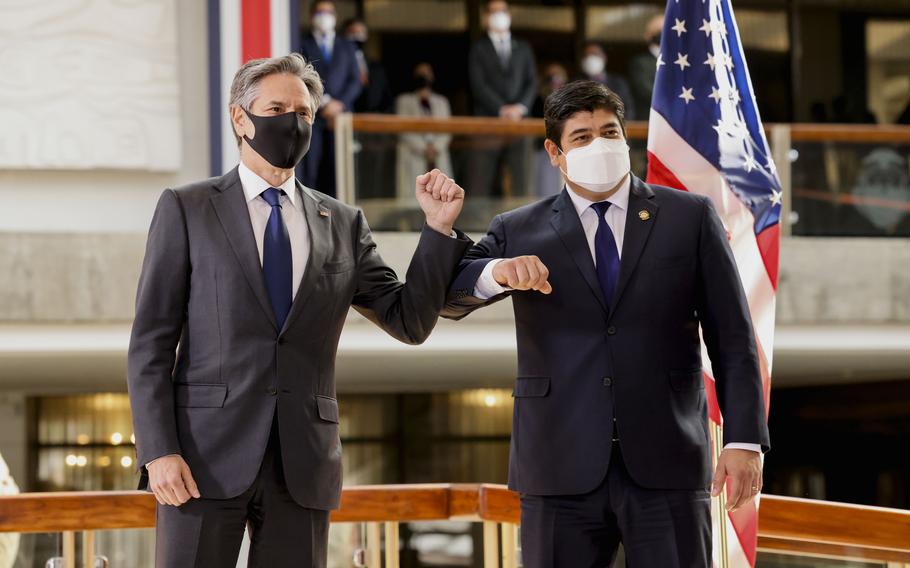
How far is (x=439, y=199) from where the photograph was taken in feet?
8.39

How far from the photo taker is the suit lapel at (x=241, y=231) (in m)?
2.37

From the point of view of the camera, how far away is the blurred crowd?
6.55 m

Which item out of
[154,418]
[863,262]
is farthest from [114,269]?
[154,418]

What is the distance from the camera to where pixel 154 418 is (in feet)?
7.48

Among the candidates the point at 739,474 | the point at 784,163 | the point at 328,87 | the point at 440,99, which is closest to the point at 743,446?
the point at 739,474

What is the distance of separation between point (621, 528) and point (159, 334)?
0.95 m

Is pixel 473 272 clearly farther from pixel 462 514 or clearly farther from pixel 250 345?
pixel 462 514

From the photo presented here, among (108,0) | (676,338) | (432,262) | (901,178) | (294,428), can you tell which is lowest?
(294,428)

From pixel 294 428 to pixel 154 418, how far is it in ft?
0.87

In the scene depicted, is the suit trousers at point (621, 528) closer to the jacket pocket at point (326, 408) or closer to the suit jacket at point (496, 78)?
the jacket pocket at point (326, 408)

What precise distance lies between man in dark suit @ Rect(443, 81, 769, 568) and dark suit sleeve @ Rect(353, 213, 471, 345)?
5 centimetres

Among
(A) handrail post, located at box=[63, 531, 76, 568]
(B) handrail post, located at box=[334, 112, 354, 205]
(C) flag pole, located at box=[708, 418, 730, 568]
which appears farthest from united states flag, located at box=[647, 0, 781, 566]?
(B) handrail post, located at box=[334, 112, 354, 205]

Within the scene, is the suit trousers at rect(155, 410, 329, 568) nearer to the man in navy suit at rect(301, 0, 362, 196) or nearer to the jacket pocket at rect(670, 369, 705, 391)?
the jacket pocket at rect(670, 369, 705, 391)

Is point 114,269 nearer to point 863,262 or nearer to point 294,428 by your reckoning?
point 863,262
